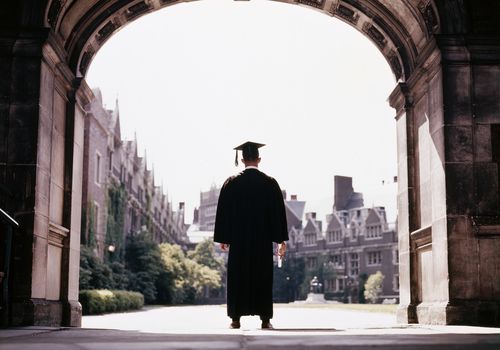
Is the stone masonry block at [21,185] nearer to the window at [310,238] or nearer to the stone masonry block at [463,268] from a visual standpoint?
the stone masonry block at [463,268]

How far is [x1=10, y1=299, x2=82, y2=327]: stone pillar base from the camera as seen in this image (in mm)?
9109

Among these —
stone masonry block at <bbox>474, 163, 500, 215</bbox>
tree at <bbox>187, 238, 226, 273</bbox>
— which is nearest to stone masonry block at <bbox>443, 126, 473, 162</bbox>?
stone masonry block at <bbox>474, 163, 500, 215</bbox>

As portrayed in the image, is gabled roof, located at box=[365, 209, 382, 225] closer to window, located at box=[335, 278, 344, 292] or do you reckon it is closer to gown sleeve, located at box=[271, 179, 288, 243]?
window, located at box=[335, 278, 344, 292]

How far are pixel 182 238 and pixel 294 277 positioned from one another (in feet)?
68.4

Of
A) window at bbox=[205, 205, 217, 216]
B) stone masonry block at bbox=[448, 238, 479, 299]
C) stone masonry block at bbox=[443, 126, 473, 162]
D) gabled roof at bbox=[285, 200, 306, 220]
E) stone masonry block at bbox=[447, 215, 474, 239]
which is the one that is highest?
window at bbox=[205, 205, 217, 216]

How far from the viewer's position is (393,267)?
65.2 metres

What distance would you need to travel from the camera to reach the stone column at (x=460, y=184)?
9.66m

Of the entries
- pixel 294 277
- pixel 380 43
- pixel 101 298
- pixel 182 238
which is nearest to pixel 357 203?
pixel 294 277

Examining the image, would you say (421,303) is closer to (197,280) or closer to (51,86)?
(51,86)

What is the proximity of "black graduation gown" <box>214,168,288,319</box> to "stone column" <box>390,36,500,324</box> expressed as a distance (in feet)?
7.92

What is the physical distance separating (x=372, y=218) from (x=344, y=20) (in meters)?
58.0

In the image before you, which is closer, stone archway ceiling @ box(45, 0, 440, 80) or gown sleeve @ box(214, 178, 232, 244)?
gown sleeve @ box(214, 178, 232, 244)

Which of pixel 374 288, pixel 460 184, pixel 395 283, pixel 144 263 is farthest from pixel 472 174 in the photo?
pixel 395 283

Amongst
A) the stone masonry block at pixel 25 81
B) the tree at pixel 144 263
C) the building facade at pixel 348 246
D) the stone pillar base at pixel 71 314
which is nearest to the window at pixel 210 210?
the building facade at pixel 348 246
